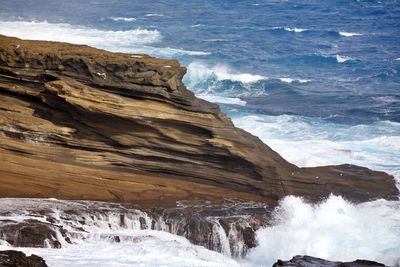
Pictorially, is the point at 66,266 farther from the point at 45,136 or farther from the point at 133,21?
the point at 133,21

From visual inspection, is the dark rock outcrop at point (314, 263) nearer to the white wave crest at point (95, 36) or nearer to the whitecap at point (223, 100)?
the whitecap at point (223, 100)

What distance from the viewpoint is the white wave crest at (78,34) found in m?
35.0

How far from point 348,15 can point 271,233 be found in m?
36.7

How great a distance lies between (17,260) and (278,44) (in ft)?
99.2

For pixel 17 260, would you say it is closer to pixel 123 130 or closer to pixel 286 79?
pixel 123 130

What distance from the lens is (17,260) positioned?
7.52 m

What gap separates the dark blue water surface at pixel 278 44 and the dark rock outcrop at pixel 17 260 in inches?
624

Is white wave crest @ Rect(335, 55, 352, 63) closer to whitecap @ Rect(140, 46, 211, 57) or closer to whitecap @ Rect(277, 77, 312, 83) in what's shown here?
whitecap @ Rect(277, 77, 312, 83)

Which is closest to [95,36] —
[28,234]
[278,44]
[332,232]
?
[278,44]

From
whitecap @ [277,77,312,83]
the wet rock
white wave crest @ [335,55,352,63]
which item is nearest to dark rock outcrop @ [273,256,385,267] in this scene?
the wet rock

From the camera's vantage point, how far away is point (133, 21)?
4331cm


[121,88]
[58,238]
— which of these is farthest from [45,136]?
[58,238]

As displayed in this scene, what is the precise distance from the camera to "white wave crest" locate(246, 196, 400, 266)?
11.8 meters

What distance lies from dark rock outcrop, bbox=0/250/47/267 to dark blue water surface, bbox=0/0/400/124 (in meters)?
15.8
